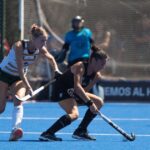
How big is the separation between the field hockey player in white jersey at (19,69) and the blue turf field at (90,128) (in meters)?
0.32

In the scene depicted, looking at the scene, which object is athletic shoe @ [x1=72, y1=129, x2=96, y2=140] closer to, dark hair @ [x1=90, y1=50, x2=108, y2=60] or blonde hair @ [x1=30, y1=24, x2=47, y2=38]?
dark hair @ [x1=90, y1=50, x2=108, y2=60]

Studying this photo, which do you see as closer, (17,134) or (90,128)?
(17,134)

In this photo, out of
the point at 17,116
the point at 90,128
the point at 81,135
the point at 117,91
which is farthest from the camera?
the point at 117,91

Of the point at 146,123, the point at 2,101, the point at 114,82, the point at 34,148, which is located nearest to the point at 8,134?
the point at 2,101

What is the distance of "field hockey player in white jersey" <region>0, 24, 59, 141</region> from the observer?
905 cm

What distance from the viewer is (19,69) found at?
9.16 metres

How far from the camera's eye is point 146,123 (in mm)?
11867

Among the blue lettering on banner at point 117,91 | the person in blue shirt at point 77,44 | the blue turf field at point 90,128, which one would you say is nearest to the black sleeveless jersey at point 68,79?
the blue turf field at point 90,128

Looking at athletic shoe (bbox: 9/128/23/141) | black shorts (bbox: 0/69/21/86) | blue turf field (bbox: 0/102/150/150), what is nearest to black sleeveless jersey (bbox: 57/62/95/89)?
black shorts (bbox: 0/69/21/86)

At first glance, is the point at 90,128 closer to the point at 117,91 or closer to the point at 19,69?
the point at 19,69

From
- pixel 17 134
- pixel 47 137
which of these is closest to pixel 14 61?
pixel 17 134

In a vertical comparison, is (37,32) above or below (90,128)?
above

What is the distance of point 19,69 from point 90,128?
88.7 inches

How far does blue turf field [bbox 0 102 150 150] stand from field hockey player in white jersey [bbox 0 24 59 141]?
319mm
